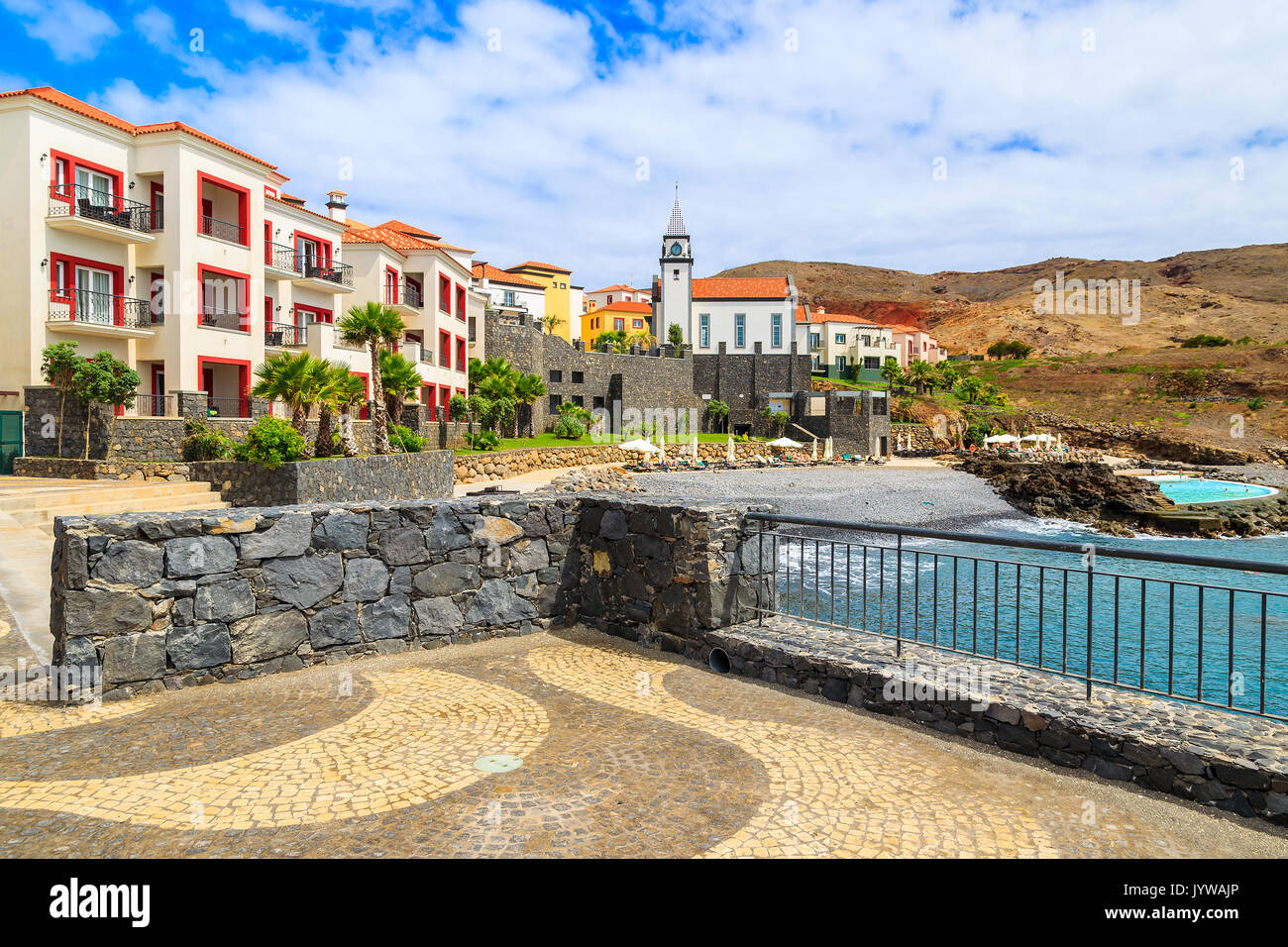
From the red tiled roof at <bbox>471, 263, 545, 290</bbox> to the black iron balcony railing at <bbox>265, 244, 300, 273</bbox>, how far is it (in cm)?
3729

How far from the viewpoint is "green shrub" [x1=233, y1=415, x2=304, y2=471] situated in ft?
68.3

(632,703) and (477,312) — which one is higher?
(477,312)

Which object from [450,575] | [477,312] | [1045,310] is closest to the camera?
[450,575]

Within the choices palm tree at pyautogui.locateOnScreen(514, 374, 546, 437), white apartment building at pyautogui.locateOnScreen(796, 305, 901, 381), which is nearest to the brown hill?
white apartment building at pyautogui.locateOnScreen(796, 305, 901, 381)

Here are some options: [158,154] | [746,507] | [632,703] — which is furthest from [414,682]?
[158,154]

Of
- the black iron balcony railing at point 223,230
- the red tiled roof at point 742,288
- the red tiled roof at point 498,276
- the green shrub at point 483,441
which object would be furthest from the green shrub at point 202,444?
the red tiled roof at point 742,288

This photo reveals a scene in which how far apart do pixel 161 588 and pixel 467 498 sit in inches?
111

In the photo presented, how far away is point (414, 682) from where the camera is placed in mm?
6625

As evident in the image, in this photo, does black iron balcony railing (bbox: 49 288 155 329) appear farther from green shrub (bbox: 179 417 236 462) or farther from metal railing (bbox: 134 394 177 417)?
green shrub (bbox: 179 417 236 462)

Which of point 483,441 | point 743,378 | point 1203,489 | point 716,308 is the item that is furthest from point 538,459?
point 716,308

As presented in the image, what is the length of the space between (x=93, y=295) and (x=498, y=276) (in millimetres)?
51782

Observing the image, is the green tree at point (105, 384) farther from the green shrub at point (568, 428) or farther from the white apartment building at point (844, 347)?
the white apartment building at point (844, 347)
